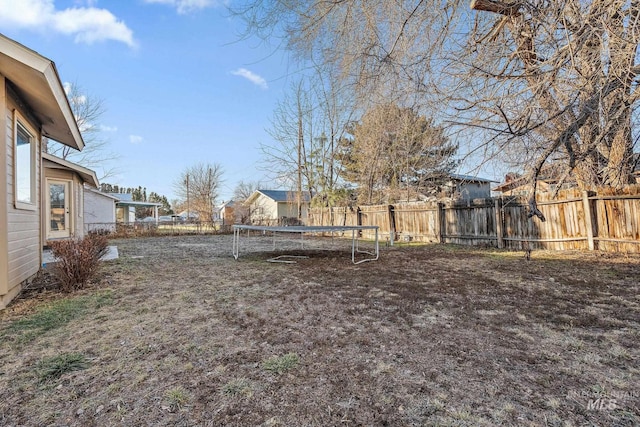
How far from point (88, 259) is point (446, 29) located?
19.9ft

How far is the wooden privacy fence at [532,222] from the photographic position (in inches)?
237

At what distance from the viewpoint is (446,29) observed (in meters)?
3.96

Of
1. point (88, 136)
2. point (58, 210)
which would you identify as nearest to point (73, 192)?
point (58, 210)

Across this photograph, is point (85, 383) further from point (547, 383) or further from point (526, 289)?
point (526, 289)

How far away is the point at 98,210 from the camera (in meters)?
18.5

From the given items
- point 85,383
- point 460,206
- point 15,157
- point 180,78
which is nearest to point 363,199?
point 460,206

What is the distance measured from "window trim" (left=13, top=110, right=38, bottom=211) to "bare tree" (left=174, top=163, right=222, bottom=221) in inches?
1002

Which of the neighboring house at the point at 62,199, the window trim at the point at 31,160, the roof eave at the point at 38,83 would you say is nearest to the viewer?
the roof eave at the point at 38,83

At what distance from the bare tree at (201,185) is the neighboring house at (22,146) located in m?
25.5

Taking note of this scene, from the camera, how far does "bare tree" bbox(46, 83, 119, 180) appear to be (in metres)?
17.8

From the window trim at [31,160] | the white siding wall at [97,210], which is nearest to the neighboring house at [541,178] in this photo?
the window trim at [31,160]

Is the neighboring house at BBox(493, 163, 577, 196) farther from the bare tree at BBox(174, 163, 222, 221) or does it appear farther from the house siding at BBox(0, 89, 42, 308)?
the bare tree at BBox(174, 163, 222, 221)

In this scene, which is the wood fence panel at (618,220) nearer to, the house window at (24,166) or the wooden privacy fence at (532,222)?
the wooden privacy fence at (532,222)

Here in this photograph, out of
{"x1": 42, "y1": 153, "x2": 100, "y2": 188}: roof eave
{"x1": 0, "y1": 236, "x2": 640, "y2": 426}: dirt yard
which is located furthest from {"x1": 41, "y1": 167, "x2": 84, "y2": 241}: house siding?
{"x1": 0, "y1": 236, "x2": 640, "y2": 426}: dirt yard
